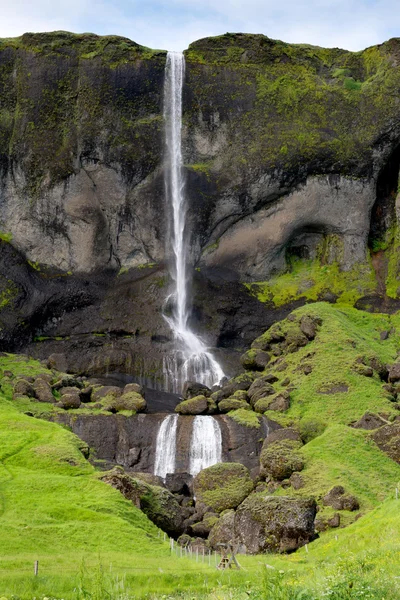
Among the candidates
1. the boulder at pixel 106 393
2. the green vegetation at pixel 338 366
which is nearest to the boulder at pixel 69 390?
the boulder at pixel 106 393

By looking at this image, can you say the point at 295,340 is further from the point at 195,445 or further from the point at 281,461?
the point at 281,461

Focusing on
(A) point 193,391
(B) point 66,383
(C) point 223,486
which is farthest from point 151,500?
(B) point 66,383

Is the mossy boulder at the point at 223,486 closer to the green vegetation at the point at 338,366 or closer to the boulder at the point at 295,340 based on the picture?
the green vegetation at the point at 338,366

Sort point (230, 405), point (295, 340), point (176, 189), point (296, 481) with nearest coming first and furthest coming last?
point (296, 481) < point (230, 405) < point (295, 340) < point (176, 189)

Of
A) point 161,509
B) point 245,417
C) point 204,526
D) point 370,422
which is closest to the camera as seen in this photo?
point 161,509

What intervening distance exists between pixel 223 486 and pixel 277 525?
31.7 ft

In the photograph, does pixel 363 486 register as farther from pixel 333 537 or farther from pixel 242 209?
pixel 242 209

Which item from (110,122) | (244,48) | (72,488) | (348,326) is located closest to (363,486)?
(72,488)

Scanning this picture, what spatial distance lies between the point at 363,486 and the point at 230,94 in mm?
41500

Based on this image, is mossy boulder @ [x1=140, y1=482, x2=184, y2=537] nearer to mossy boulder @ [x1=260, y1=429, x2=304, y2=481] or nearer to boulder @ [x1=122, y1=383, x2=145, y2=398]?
mossy boulder @ [x1=260, y1=429, x2=304, y2=481]

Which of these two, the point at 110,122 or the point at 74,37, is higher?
the point at 74,37

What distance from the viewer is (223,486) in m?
37.9

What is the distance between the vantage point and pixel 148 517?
31938 millimetres

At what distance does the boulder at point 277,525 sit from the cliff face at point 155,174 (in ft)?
117
